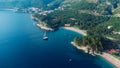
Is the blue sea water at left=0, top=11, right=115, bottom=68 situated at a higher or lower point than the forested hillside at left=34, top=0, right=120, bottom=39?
lower

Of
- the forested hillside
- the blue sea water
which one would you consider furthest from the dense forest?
the blue sea water

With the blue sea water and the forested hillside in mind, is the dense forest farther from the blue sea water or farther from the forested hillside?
the blue sea water

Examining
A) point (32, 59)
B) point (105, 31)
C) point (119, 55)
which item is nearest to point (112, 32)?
point (105, 31)

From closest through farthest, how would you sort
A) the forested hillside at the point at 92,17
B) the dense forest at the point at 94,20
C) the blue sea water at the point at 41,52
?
the blue sea water at the point at 41,52 → the dense forest at the point at 94,20 → the forested hillside at the point at 92,17

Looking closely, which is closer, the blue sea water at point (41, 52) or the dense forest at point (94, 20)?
the blue sea water at point (41, 52)

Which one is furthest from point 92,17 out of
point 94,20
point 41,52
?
point 41,52

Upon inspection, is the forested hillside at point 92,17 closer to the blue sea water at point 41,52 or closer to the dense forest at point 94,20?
the dense forest at point 94,20

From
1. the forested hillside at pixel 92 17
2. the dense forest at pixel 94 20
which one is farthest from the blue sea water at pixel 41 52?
the forested hillside at pixel 92 17

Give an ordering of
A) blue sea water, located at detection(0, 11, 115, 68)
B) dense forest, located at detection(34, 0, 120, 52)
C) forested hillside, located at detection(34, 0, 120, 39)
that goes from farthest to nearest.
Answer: forested hillside, located at detection(34, 0, 120, 39)
dense forest, located at detection(34, 0, 120, 52)
blue sea water, located at detection(0, 11, 115, 68)
